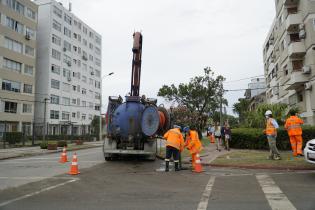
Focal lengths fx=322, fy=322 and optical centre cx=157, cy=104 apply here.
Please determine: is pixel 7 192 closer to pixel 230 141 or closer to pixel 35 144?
pixel 230 141

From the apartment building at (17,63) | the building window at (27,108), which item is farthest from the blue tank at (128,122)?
the building window at (27,108)

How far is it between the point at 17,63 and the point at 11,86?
366 cm

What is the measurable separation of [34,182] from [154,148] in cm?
629

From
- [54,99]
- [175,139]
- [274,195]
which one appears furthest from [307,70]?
[54,99]

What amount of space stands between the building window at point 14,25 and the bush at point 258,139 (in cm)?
3740

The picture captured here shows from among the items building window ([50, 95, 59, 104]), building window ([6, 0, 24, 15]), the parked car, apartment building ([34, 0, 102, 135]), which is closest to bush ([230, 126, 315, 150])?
the parked car

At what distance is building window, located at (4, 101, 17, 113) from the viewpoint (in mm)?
43463

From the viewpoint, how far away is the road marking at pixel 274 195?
5703 millimetres

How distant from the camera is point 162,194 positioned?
706cm

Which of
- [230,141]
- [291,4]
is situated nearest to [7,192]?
[230,141]

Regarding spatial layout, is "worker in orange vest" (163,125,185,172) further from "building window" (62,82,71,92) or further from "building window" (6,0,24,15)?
"building window" (62,82,71,92)

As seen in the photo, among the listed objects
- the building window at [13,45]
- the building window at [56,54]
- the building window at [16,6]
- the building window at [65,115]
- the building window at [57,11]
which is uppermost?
the building window at [57,11]

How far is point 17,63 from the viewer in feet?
150

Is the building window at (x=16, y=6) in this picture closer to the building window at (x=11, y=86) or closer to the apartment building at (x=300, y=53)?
the building window at (x=11, y=86)
